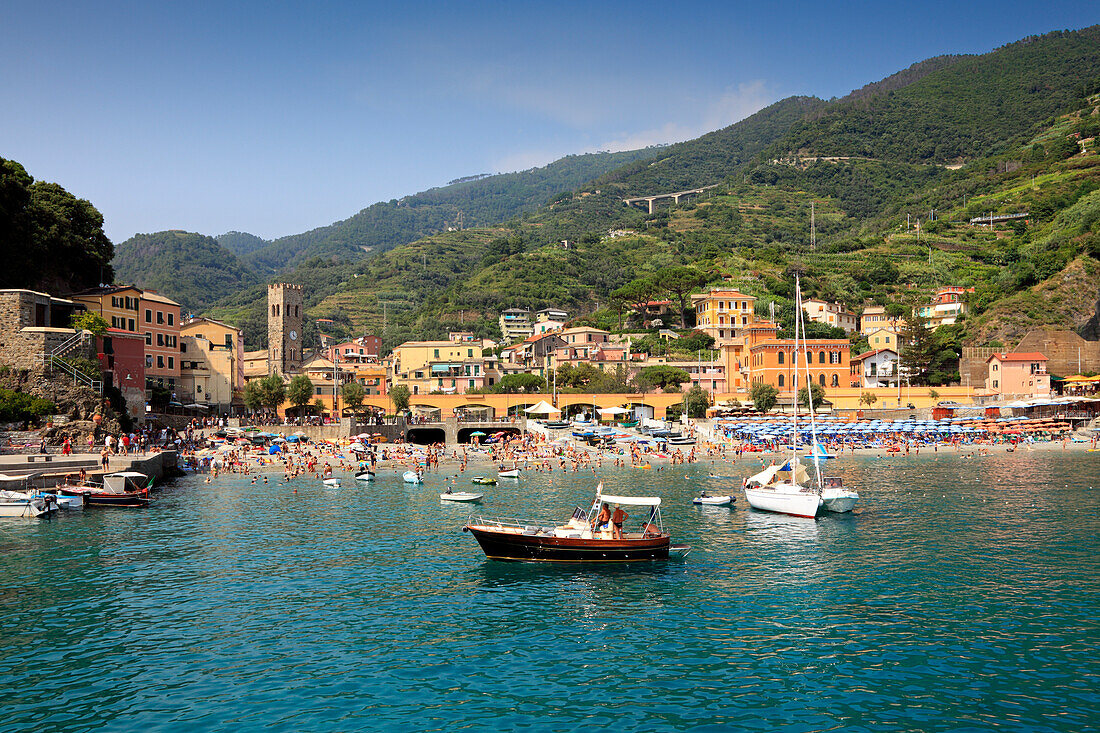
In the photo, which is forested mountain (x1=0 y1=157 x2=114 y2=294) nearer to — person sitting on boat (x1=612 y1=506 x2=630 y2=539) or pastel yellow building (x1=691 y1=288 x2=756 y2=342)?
person sitting on boat (x1=612 y1=506 x2=630 y2=539)

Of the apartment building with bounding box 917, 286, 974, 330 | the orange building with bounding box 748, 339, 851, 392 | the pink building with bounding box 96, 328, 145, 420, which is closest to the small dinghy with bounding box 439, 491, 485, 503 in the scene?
the pink building with bounding box 96, 328, 145, 420

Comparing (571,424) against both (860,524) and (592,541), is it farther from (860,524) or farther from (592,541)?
(592,541)

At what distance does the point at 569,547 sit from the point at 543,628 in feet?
17.3

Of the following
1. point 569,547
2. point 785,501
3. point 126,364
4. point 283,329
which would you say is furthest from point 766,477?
point 283,329

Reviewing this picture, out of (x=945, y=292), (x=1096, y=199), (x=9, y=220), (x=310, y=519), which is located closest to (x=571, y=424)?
(x=310, y=519)

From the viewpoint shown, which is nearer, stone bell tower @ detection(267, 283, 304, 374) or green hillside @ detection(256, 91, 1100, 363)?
green hillside @ detection(256, 91, 1100, 363)

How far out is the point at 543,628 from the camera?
19703 mm

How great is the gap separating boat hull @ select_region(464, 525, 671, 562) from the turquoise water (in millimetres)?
492

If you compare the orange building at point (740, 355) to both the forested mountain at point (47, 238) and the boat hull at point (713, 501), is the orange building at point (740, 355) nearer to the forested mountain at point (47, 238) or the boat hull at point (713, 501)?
the boat hull at point (713, 501)

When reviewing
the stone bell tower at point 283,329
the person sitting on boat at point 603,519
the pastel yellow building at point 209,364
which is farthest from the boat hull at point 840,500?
the stone bell tower at point 283,329

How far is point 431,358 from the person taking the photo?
3644 inches

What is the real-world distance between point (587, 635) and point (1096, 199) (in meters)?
122

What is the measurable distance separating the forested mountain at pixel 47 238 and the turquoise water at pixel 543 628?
26988 mm

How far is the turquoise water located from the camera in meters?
14.8
